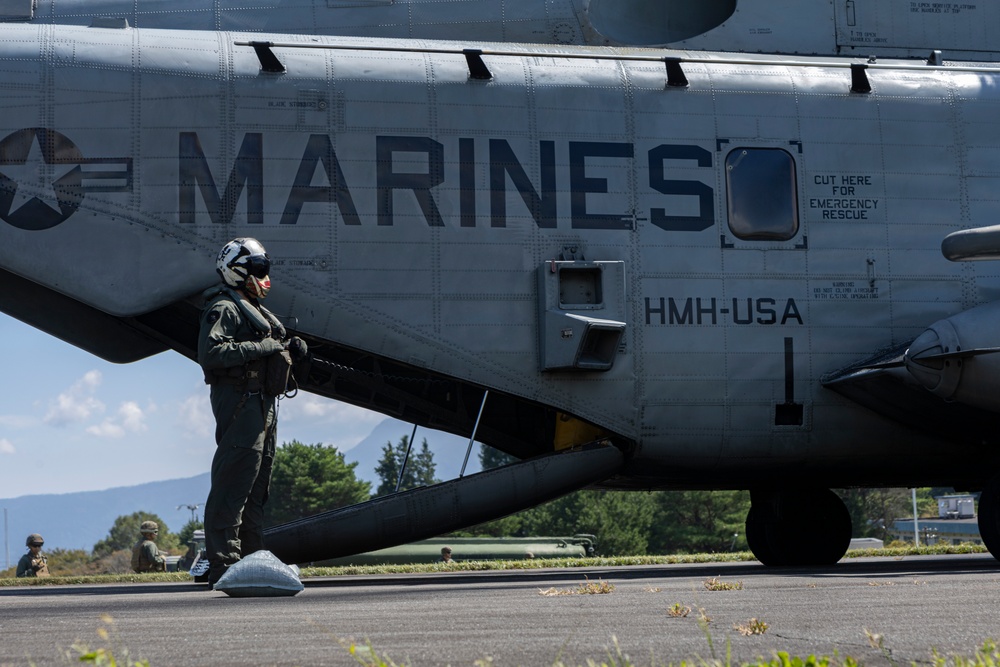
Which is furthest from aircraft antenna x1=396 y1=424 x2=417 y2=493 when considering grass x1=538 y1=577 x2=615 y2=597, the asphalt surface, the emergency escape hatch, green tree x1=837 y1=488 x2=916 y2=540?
green tree x1=837 y1=488 x2=916 y2=540

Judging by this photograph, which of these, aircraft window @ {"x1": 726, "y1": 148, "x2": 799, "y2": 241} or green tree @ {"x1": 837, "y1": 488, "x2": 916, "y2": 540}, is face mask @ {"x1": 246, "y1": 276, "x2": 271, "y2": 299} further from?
green tree @ {"x1": 837, "y1": 488, "x2": 916, "y2": 540}

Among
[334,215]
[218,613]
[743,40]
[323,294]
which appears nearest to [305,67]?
[334,215]

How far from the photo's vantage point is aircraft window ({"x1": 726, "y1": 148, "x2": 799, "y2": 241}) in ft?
37.7

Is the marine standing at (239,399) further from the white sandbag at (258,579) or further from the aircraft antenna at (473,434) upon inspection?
the aircraft antenna at (473,434)

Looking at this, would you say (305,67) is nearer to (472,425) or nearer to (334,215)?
(334,215)

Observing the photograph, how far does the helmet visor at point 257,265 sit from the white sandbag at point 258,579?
6.77 ft

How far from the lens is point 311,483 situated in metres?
109

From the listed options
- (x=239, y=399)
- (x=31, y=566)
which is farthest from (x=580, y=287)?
(x=31, y=566)

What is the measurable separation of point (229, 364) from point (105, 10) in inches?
207

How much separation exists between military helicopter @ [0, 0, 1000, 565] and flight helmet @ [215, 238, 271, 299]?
210 centimetres

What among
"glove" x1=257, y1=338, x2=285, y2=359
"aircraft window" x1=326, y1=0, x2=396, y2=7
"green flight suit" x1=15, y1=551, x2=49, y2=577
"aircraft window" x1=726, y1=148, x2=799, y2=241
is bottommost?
"green flight suit" x1=15, y1=551, x2=49, y2=577

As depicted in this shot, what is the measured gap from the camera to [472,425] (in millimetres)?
11609

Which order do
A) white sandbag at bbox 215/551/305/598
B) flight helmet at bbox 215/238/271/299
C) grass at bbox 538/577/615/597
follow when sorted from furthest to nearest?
flight helmet at bbox 215/238/271/299 → white sandbag at bbox 215/551/305/598 → grass at bbox 538/577/615/597

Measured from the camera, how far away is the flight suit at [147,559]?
18.4 m
